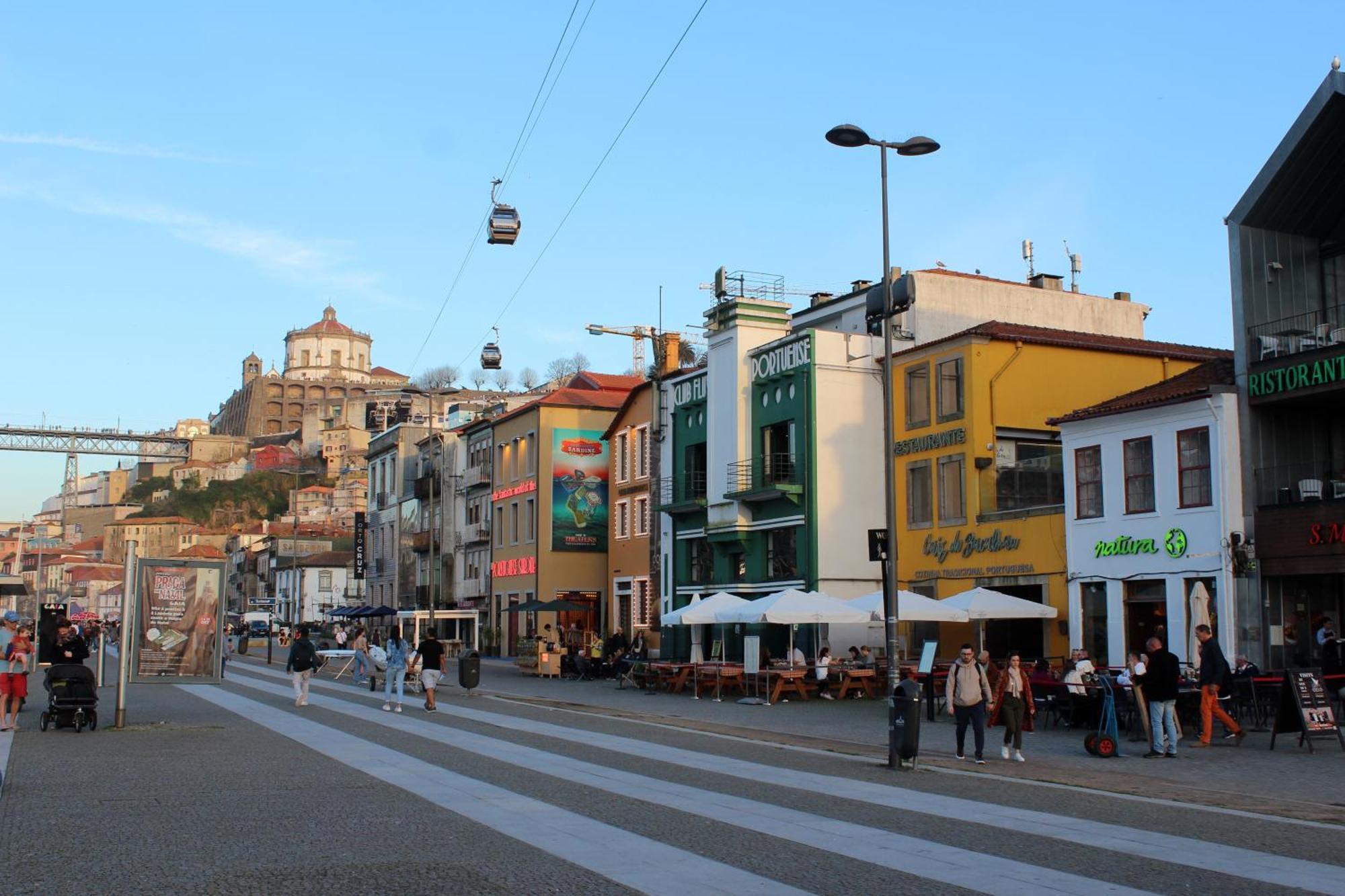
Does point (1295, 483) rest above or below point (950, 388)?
below

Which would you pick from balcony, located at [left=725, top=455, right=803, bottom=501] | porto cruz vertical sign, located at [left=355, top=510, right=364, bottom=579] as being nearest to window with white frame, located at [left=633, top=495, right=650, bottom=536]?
balcony, located at [left=725, top=455, right=803, bottom=501]

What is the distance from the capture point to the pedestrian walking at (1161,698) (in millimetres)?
18125

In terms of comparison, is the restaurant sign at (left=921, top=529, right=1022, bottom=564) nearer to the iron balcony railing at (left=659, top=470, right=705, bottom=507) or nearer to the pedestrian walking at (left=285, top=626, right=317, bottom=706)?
the iron balcony railing at (left=659, top=470, right=705, bottom=507)

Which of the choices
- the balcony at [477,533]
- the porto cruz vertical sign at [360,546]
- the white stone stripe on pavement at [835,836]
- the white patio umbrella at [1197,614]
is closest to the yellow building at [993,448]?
the white patio umbrella at [1197,614]

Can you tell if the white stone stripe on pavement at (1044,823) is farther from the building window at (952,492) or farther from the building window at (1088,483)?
the building window at (952,492)

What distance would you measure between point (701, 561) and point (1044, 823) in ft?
114

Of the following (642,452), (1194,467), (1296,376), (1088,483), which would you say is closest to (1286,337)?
(1296,376)

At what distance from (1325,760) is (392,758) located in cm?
1161

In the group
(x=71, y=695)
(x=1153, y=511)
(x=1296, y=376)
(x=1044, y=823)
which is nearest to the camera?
(x=1044, y=823)

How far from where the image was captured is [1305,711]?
18484 mm

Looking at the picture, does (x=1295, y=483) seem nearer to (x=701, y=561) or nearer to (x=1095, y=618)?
(x=1095, y=618)

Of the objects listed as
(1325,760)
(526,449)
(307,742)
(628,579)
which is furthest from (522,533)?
(1325,760)

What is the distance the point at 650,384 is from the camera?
50.8 m

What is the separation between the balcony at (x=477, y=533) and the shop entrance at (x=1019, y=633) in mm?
33270
